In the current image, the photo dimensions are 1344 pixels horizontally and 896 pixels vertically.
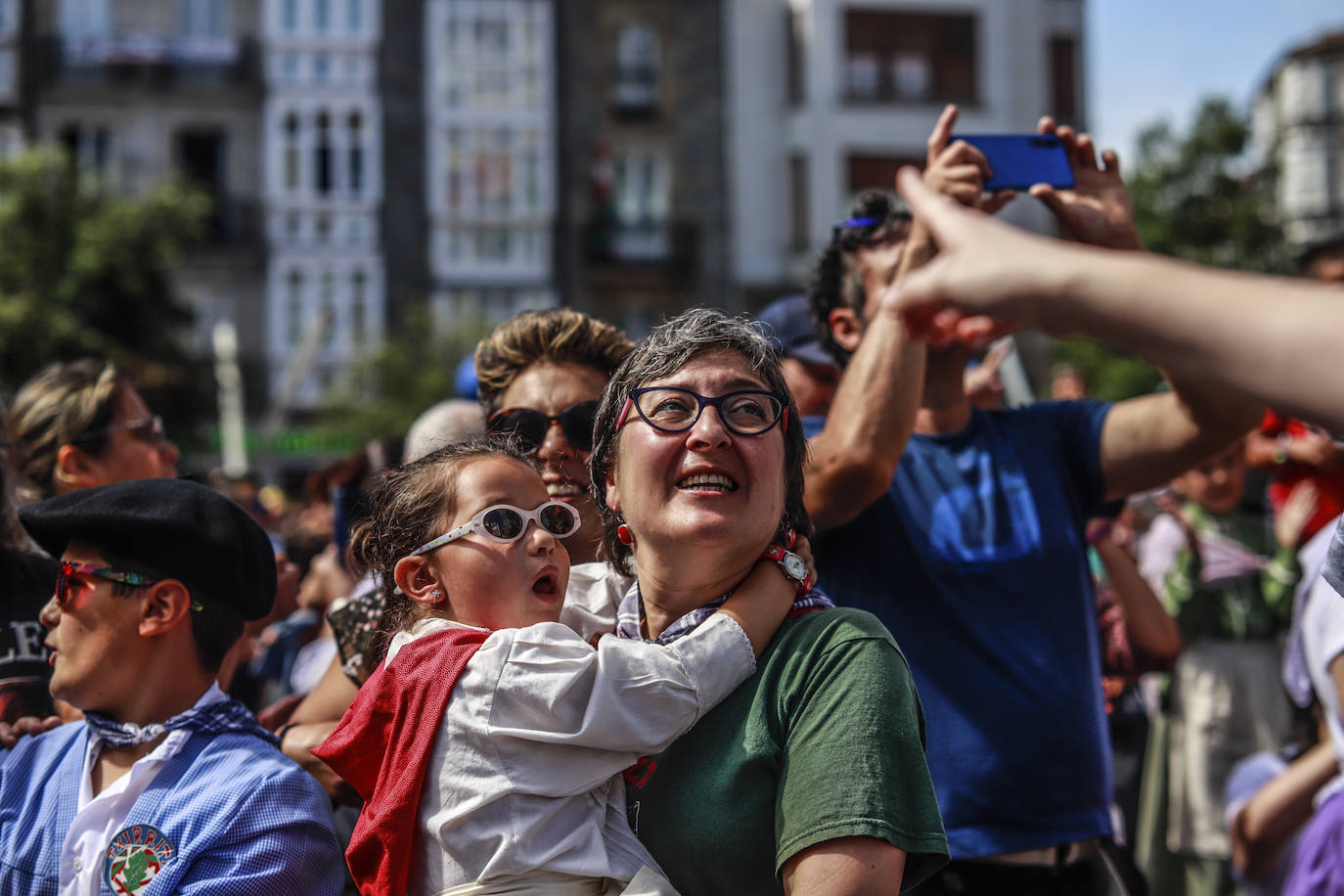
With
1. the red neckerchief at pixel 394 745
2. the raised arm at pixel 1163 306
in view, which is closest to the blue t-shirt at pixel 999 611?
the red neckerchief at pixel 394 745

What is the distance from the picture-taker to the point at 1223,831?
6.00 metres

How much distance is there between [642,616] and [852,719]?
53 cm

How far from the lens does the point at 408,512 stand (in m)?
2.45

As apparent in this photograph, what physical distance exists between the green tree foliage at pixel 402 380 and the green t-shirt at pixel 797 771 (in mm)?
21499

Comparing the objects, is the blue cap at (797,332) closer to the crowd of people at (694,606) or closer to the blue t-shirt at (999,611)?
the crowd of people at (694,606)

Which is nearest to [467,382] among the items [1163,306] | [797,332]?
[797,332]

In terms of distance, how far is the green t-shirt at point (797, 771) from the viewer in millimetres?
1886

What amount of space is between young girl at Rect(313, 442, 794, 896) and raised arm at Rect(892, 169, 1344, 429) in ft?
2.48

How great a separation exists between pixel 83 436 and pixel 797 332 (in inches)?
80.0

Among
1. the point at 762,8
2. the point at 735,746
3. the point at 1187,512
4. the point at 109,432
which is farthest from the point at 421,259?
the point at 735,746

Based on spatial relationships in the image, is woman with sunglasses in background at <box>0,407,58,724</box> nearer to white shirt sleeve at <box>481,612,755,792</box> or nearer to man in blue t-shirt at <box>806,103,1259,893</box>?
white shirt sleeve at <box>481,612,755,792</box>

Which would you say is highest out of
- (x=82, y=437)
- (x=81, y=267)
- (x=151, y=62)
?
(x=151, y=62)

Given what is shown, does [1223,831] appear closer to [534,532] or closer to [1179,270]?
[534,532]

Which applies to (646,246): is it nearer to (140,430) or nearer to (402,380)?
(402,380)
